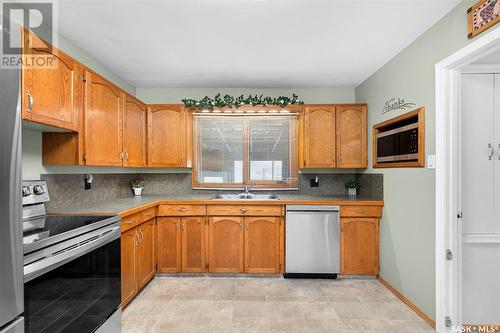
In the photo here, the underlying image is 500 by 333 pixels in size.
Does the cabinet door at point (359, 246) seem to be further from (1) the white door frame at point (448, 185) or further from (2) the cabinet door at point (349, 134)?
(1) the white door frame at point (448, 185)

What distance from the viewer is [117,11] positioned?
6.13 feet

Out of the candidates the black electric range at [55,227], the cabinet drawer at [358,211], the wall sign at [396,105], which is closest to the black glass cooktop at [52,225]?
the black electric range at [55,227]

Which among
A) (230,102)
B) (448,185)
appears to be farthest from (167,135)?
(448,185)

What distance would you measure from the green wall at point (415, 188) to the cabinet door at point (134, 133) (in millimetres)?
2959

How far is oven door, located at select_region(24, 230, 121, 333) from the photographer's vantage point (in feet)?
4.09

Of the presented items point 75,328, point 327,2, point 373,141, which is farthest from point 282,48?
point 75,328

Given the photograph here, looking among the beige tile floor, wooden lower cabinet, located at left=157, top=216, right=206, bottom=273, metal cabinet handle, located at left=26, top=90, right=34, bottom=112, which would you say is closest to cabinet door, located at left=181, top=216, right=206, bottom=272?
wooden lower cabinet, located at left=157, top=216, right=206, bottom=273

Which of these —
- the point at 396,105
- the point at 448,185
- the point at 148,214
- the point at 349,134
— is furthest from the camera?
the point at 349,134

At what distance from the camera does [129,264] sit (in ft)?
7.46

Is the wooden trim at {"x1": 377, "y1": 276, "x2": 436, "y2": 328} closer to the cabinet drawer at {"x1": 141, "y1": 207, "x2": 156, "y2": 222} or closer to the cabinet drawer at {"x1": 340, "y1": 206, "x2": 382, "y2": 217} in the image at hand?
the cabinet drawer at {"x1": 340, "y1": 206, "x2": 382, "y2": 217}

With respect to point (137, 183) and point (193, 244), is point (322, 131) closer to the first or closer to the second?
point (193, 244)

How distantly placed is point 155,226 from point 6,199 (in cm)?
203

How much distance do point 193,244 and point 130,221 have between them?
0.90 meters

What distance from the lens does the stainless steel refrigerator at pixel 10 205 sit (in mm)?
957
